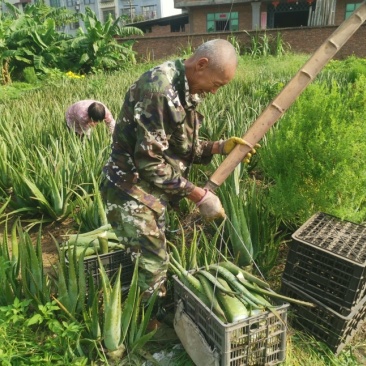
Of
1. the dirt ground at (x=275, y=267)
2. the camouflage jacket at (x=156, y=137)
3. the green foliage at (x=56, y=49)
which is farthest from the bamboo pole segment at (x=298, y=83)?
the green foliage at (x=56, y=49)

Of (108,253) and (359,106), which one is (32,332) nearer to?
(108,253)

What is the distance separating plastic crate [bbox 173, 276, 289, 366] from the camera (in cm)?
155

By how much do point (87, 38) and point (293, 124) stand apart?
14.3 metres

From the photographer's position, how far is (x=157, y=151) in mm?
1762

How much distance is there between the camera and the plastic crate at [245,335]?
1.55m

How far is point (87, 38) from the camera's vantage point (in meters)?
15.0

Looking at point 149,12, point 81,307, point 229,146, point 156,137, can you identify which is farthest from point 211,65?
point 149,12

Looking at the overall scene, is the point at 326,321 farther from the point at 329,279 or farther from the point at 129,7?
the point at 129,7

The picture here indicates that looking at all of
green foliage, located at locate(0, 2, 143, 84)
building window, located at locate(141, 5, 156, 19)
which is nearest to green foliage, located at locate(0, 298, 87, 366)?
green foliage, located at locate(0, 2, 143, 84)

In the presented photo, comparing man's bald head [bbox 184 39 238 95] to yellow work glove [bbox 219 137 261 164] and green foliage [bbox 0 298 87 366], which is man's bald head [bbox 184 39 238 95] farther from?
green foliage [bbox 0 298 87 366]

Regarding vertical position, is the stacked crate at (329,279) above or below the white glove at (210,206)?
below

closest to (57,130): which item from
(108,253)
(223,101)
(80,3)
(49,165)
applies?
(49,165)

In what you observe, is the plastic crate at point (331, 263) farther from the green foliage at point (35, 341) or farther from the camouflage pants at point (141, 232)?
the green foliage at point (35, 341)

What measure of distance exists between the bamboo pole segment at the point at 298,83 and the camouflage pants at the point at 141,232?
1.16 feet
